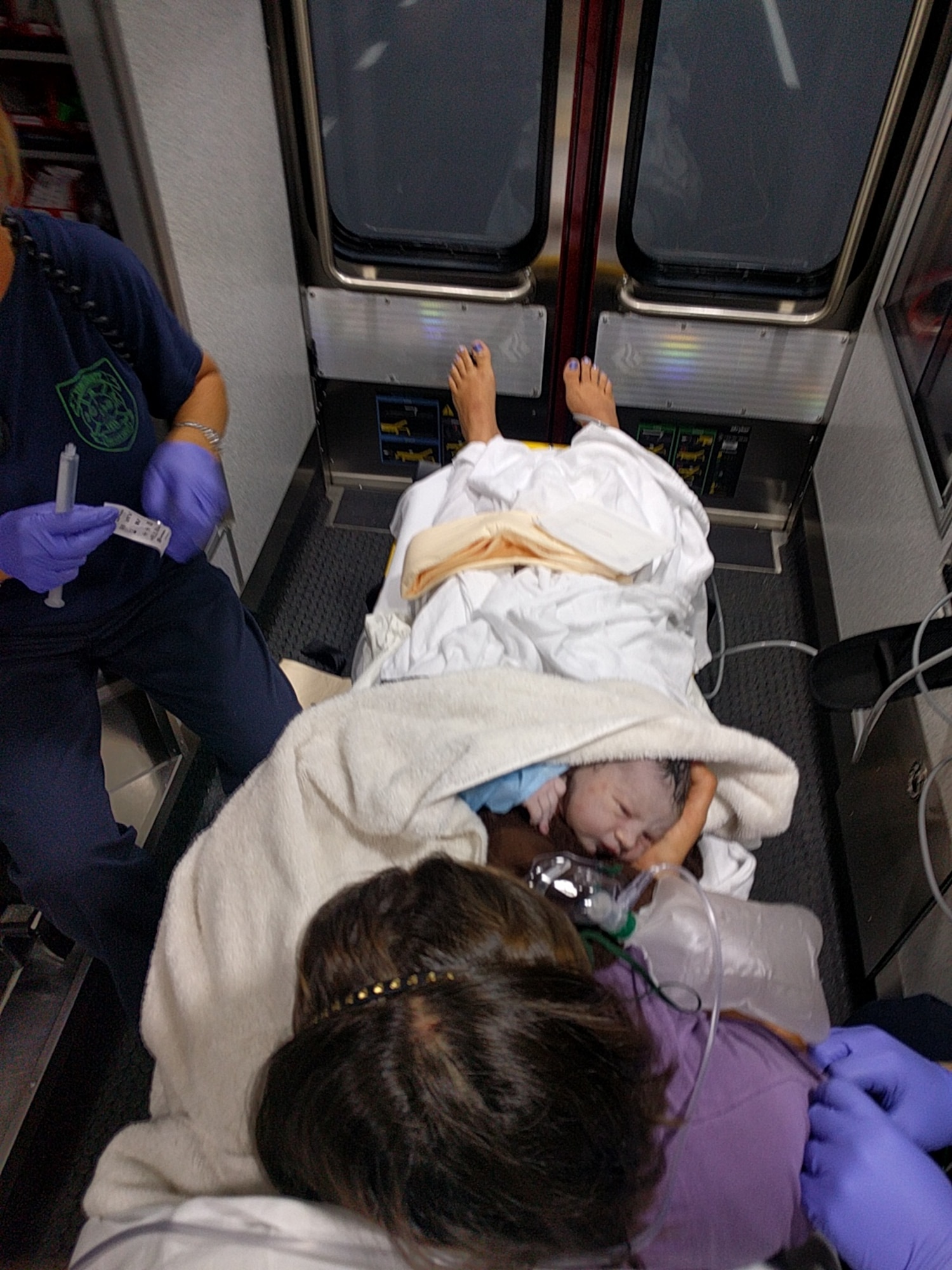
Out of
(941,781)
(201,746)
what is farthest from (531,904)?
(201,746)

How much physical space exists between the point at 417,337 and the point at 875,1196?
2106 millimetres

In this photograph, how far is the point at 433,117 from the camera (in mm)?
1983

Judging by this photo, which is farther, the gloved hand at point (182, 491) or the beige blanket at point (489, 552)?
the beige blanket at point (489, 552)

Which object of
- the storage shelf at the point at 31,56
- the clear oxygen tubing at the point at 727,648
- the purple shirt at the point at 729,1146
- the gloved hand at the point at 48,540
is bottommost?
the clear oxygen tubing at the point at 727,648

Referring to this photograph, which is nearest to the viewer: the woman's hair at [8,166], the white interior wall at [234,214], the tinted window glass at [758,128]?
the woman's hair at [8,166]

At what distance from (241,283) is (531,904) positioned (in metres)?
1.59

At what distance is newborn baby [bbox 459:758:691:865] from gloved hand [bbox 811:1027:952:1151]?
34 cm

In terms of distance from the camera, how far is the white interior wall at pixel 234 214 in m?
1.38

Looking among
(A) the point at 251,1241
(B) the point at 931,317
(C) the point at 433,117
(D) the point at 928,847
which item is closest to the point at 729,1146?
(A) the point at 251,1241

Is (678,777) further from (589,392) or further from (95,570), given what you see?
(589,392)

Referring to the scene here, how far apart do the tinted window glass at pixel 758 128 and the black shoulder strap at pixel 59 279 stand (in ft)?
4.43

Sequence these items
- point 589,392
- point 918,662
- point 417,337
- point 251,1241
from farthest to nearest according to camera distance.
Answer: point 417,337 → point 589,392 → point 918,662 → point 251,1241

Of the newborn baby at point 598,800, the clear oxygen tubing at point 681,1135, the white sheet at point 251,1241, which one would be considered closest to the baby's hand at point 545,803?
the newborn baby at point 598,800

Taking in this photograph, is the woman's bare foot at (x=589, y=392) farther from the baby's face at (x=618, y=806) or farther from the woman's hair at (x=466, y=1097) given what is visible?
the woman's hair at (x=466, y=1097)
